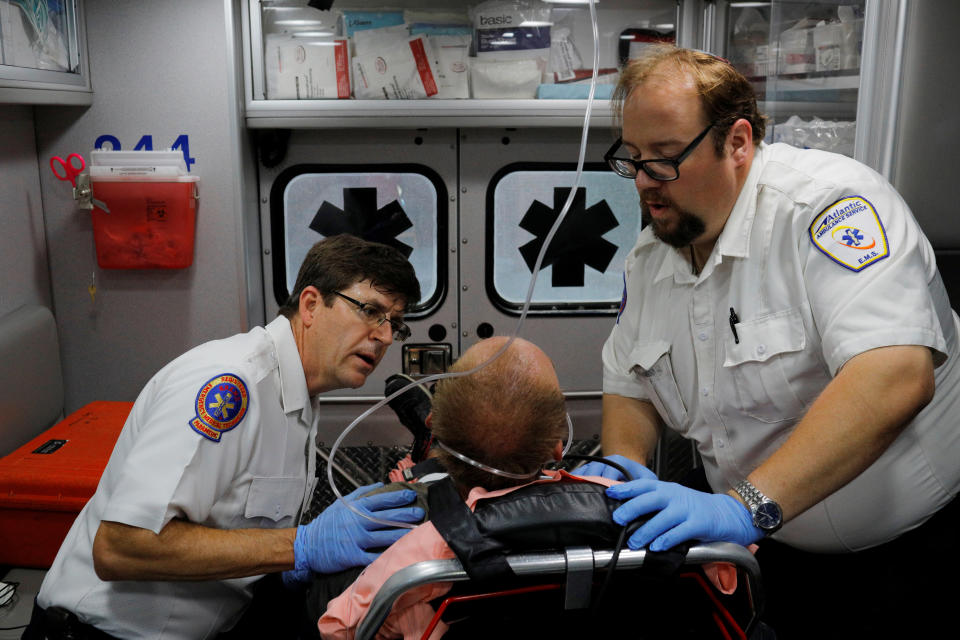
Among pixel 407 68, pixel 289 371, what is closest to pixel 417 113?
pixel 407 68

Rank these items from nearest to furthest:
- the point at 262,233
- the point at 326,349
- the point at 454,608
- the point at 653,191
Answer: the point at 454,608, the point at 653,191, the point at 326,349, the point at 262,233

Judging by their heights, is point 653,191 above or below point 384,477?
above

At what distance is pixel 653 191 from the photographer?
1.77m

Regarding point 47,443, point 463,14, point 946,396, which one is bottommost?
point 47,443

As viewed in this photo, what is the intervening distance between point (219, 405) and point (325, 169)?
5.56 ft

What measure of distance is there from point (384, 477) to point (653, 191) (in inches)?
73.9

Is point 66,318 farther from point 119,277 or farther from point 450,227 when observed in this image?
A: point 450,227

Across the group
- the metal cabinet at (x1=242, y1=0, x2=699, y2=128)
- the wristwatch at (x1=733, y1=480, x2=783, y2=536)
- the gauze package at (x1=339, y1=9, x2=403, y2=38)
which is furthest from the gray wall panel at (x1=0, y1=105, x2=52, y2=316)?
the wristwatch at (x1=733, y1=480, x2=783, y2=536)

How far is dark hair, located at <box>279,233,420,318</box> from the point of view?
6.35 feet

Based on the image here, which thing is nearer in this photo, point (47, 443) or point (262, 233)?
point (47, 443)

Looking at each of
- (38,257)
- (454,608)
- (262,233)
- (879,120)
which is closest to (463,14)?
(262,233)

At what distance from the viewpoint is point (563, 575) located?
46.9 inches

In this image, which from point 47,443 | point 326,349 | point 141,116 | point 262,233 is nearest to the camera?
point 326,349

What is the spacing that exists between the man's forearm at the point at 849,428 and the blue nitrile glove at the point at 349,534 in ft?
2.17
